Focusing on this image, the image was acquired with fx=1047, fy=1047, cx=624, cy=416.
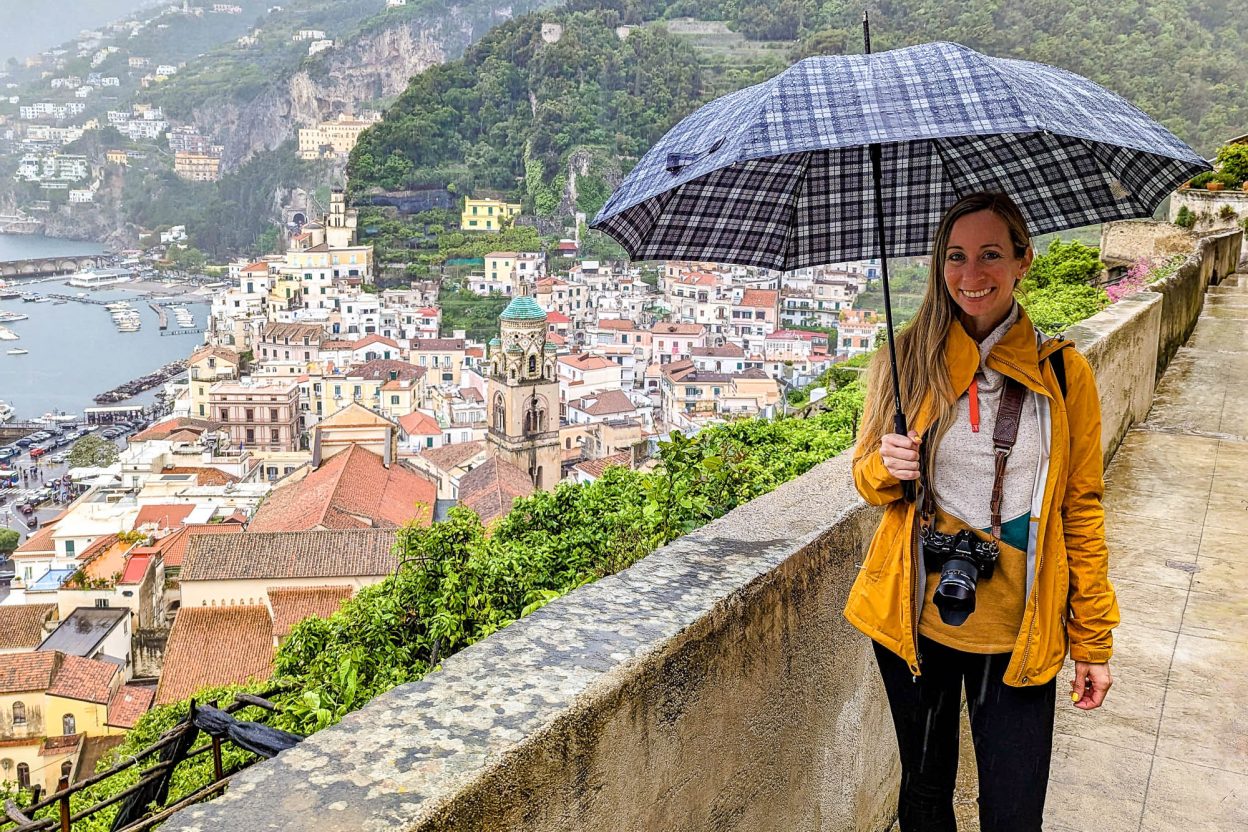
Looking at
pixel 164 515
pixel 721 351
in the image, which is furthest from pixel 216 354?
pixel 721 351

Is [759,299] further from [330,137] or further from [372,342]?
[330,137]

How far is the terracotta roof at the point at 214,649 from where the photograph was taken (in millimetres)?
16688

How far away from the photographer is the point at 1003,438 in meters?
1.51

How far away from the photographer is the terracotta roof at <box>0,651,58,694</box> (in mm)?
16656

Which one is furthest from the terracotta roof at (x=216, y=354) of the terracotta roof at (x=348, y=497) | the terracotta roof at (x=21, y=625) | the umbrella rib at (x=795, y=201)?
the umbrella rib at (x=795, y=201)

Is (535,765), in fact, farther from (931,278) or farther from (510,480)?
(510,480)

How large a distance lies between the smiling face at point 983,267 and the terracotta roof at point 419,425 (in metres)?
42.4

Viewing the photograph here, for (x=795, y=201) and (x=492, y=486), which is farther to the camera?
(x=492, y=486)

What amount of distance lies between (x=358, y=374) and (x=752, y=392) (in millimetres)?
18761

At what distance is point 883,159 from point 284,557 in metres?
18.6

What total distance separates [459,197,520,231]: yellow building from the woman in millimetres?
73999

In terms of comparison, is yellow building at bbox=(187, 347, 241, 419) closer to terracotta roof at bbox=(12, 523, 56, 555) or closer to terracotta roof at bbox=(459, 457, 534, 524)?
terracotta roof at bbox=(12, 523, 56, 555)

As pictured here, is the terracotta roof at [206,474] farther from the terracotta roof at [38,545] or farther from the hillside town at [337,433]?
the terracotta roof at [38,545]

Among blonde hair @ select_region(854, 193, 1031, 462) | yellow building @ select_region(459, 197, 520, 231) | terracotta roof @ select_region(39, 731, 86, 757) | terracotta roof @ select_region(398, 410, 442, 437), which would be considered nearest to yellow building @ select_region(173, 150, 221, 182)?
yellow building @ select_region(459, 197, 520, 231)
